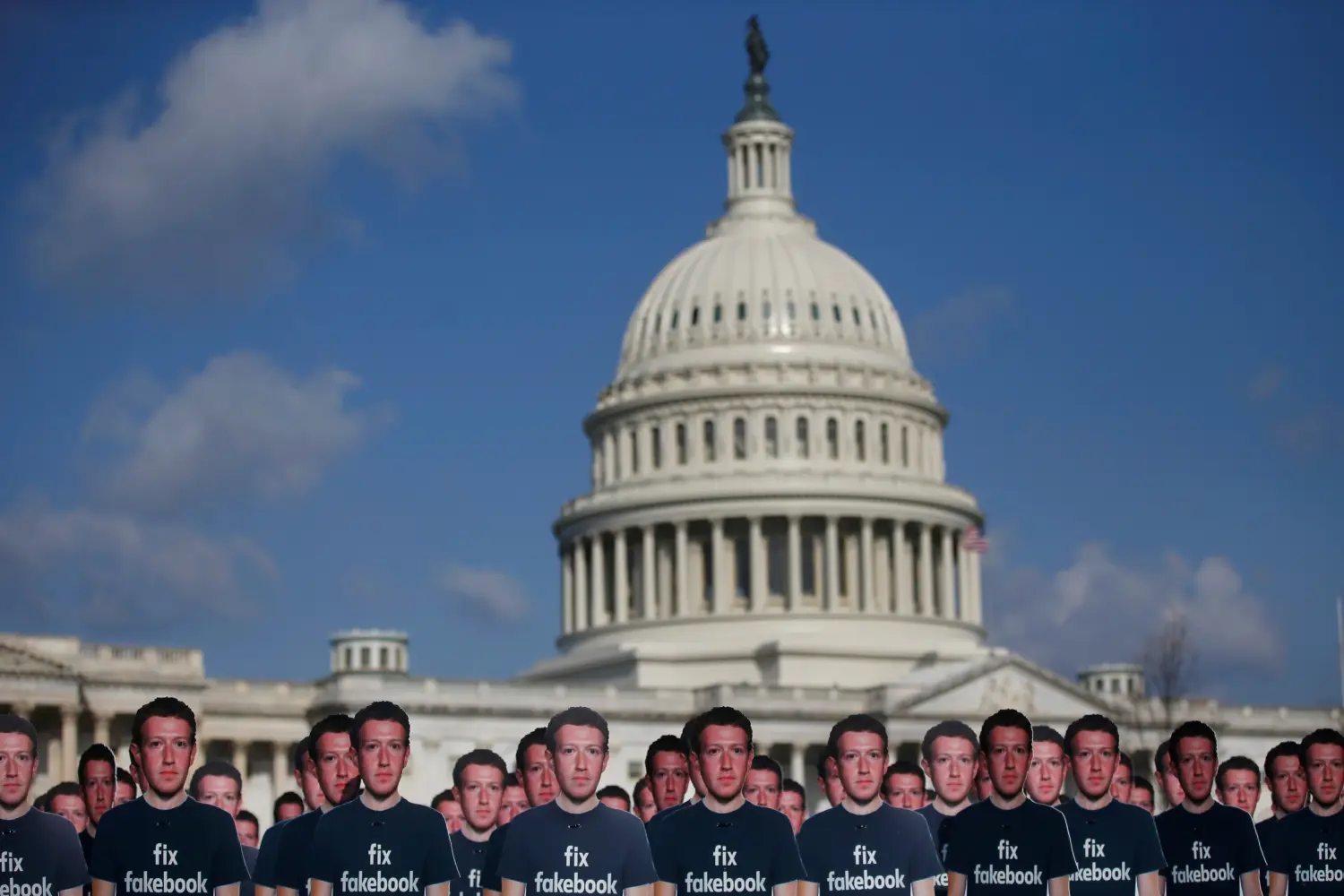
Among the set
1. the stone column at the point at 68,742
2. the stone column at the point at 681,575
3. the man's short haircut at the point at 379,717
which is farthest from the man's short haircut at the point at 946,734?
the stone column at the point at 681,575

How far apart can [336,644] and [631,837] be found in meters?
117

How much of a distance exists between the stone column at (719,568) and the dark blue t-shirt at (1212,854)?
104584mm

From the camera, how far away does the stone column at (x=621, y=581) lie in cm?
12800

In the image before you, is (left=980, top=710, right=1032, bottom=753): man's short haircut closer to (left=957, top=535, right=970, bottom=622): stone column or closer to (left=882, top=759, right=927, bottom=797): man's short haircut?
(left=882, top=759, right=927, bottom=797): man's short haircut

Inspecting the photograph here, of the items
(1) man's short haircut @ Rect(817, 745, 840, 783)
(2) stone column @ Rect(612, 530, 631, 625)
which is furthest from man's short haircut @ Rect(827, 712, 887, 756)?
(2) stone column @ Rect(612, 530, 631, 625)

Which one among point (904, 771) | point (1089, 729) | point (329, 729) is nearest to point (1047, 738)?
point (1089, 729)

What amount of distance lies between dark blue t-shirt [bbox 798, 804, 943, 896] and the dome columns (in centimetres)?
10662

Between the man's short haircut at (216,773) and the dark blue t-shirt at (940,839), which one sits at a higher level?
the man's short haircut at (216,773)

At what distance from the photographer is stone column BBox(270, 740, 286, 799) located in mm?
104938

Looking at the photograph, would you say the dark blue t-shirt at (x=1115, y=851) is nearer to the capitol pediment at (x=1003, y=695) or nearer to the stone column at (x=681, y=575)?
the capitol pediment at (x=1003, y=695)

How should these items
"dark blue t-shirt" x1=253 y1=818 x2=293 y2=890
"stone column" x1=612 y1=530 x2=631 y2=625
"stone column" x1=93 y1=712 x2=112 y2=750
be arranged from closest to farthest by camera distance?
1. "dark blue t-shirt" x1=253 y1=818 x2=293 y2=890
2. "stone column" x1=93 y1=712 x2=112 y2=750
3. "stone column" x1=612 y1=530 x2=631 y2=625

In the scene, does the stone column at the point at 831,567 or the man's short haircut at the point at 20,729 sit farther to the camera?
the stone column at the point at 831,567

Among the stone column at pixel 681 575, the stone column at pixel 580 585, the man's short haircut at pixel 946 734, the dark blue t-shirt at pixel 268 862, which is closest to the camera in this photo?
the dark blue t-shirt at pixel 268 862

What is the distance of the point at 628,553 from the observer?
13250cm
